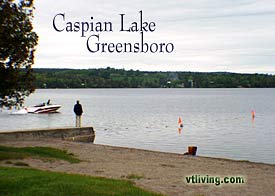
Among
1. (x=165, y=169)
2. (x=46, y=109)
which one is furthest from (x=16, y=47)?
(x=46, y=109)

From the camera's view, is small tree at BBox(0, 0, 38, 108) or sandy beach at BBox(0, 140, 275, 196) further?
small tree at BBox(0, 0, 38, 108)

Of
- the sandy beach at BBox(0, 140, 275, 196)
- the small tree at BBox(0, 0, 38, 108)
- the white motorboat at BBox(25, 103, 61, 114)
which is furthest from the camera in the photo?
the white motorboat at BBox(25, 103, 61, 114)

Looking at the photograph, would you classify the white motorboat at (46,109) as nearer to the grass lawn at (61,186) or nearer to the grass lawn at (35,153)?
the grass lawn at (35,153)

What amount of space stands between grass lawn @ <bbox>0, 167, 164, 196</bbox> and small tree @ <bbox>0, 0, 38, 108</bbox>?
17.8ft

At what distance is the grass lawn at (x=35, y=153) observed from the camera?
54.6 feet

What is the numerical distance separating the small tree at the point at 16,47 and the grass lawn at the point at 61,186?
17.8 ft

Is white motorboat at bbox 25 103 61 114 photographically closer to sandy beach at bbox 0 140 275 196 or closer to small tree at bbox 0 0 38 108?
sandy beach at bbox 0 140 275 196

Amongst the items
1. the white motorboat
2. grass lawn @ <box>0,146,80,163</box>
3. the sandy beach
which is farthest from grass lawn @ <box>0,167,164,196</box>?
the white motorboat

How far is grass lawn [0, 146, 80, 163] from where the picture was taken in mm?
16656

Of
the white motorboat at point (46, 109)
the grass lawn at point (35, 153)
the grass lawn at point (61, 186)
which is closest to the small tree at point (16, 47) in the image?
the grass lawn at point (35, 153)

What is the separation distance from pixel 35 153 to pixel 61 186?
7.69 meters

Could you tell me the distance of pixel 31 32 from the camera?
55.7 feet

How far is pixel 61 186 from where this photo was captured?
10445 mm

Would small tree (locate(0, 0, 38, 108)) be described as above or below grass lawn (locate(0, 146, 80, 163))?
above
